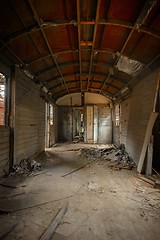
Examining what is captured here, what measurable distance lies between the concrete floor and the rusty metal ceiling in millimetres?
3327

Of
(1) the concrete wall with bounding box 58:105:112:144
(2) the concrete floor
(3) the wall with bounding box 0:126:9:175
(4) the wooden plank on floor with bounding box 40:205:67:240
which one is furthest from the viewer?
(1) the concrete wall with bounding box 58:105:112:144

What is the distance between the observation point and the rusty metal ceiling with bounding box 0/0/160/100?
→ 301 cm

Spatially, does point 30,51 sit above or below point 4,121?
above

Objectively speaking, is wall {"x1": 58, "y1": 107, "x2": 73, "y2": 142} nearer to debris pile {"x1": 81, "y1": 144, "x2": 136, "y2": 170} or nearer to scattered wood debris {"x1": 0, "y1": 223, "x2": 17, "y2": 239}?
debris pile {"x1": 81, "y1": 144, "x2": 136, "y2": 170}

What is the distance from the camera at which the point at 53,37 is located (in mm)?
4098

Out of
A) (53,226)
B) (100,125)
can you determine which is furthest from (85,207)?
(100,125)

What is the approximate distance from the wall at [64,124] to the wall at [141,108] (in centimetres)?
692

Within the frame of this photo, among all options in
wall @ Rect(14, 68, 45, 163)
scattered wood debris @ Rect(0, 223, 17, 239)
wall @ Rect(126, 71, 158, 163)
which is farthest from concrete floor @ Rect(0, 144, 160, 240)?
wall @ Rect(126, 71, 158, 163)

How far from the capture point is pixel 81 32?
4.09 meters

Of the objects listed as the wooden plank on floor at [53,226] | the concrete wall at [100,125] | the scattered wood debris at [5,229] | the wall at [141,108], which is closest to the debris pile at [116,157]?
the wall at [141,108]

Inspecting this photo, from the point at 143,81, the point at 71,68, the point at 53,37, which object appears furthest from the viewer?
the point at 71,68

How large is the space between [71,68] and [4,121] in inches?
146

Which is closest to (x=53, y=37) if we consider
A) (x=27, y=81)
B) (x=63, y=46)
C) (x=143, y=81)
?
(x=63, y=46)

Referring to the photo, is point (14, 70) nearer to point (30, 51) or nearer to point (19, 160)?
point (30, 51)
